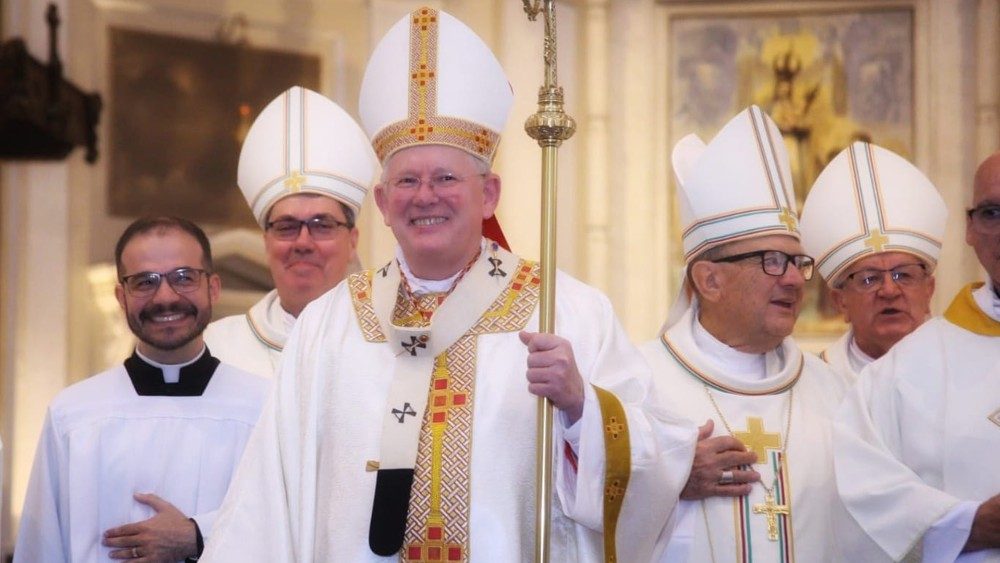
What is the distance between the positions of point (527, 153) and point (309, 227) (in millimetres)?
4404

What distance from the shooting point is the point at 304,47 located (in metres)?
11.2

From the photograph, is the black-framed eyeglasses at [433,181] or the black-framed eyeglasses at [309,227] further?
the black-framed eyeglasses at [309,227]

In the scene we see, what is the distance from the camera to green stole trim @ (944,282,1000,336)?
566 cm

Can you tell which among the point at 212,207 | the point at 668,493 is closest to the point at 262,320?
the point at 668,493

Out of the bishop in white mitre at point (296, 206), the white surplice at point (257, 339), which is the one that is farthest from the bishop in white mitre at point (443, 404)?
the white surplice at point (257, 339)

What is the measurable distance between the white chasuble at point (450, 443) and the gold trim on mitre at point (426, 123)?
0.36 meters

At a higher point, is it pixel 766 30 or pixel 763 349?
pixel 766 30

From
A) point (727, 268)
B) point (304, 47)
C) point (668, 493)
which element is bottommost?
point (668, 493)

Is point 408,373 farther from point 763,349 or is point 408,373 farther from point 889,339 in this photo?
point 889,339

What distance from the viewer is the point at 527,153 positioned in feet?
36.6

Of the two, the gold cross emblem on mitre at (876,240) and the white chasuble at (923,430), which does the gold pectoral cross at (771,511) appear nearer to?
the white chasuble at (923,430)

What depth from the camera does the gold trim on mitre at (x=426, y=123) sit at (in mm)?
5324

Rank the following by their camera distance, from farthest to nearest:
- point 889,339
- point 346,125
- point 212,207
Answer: point 212,207, point 346,125, point 889,339

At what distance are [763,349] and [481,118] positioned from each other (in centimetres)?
156
